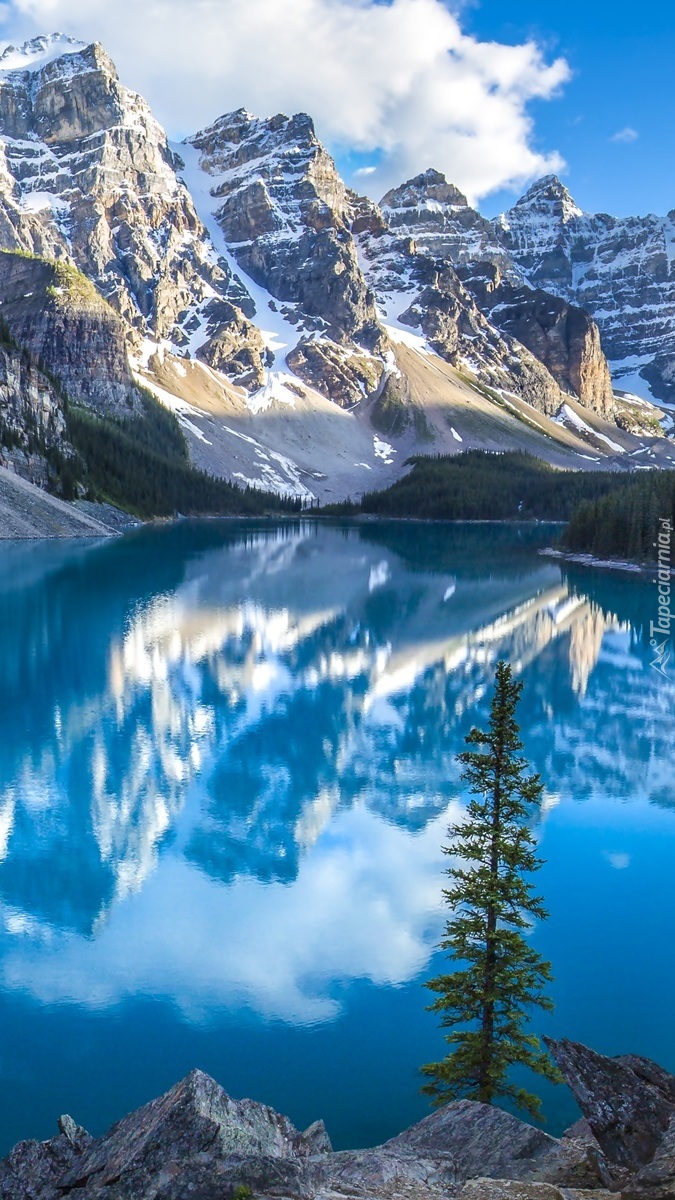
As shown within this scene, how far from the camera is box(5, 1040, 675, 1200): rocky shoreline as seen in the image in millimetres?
7270

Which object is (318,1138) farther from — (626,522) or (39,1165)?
(626,522)

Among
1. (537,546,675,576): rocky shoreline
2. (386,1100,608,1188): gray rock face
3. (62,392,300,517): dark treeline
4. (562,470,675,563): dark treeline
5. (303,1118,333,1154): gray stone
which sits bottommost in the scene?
(303,1118,333,1154): gray stone

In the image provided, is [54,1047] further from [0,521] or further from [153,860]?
[0,521]

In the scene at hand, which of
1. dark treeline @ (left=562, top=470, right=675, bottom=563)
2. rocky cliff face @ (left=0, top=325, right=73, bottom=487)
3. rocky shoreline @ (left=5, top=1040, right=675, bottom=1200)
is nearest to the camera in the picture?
rocky shoreline @ (left=5, top=1040, right=675, bottom=1200)

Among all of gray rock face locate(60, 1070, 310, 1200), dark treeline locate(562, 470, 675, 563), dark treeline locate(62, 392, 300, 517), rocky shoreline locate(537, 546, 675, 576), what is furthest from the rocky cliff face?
gray rock face locate(60, 1070, 310, 1200)

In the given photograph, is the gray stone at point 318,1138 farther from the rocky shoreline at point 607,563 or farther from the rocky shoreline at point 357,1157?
the rocky shoreline at point 607,563

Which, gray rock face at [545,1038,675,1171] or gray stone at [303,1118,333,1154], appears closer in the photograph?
gray rock face at [545,1038,675,1171]

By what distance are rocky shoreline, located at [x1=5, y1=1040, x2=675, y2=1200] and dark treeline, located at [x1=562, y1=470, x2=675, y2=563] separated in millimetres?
83533

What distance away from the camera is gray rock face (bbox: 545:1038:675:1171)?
27.2ft

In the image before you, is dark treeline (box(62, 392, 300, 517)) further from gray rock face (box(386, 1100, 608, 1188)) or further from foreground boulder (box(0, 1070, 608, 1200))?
foreground boulder (box(0, 1070, 608, 1200))

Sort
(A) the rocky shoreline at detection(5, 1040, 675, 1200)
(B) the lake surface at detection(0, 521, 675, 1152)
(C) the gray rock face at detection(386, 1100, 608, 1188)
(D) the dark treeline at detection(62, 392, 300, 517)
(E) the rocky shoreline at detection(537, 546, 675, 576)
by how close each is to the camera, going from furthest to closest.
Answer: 1. (D) the dark treeline at detection(62, 392, 300, 517)
2. (E) the rocky shoreline at detection(537, 546, 675, 576)
3. (B) the lake surface at detection(0, 521, 675, 1152)
4. (C) the gray rock face at detection(386, 1100, 608, 1188)
5. (A) the rocky shoreline at detection(5, 1040, 675, 1200)

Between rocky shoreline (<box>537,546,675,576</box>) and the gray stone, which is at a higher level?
rocky shoreline (<box>537,546,675,576</box>)

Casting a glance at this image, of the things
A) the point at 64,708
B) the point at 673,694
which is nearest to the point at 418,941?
the point at 64,708

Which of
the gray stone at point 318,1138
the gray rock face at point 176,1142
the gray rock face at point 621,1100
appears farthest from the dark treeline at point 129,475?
the gray rock face at point 621,1100
